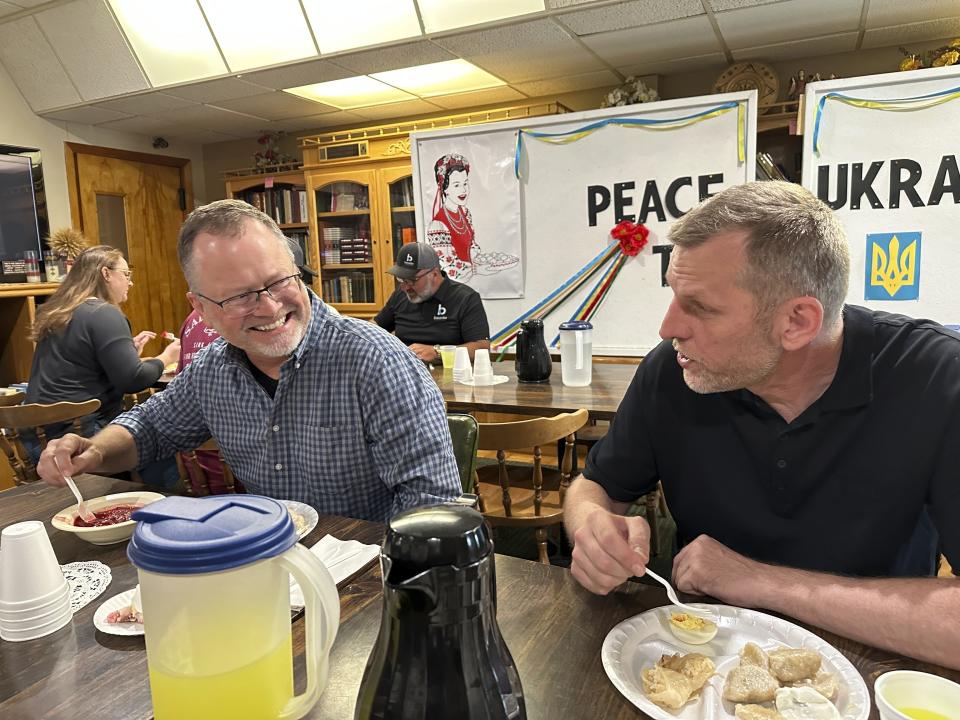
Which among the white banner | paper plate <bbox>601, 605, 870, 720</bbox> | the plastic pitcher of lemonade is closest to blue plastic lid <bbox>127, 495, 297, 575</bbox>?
the plastic pitcher of lemonade

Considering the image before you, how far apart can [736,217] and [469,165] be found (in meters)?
3.28

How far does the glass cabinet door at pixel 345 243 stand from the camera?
215 inches

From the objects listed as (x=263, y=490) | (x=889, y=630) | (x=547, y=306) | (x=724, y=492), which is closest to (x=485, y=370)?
(x=547, y=306)

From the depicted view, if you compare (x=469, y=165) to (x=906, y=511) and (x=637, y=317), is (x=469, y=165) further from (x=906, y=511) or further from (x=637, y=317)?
(x=906, y=511)

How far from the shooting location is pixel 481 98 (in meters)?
4.99

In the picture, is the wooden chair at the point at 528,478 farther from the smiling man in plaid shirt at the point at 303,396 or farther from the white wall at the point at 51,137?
the white wall at the point at 51,137

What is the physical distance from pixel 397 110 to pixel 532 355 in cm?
328

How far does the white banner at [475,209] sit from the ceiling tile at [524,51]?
18.6 inches

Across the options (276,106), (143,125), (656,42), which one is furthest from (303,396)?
(143,125)

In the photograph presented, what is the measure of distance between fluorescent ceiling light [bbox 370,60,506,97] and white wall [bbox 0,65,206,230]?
104 inches

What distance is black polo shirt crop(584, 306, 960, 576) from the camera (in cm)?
105

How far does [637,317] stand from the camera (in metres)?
3.79

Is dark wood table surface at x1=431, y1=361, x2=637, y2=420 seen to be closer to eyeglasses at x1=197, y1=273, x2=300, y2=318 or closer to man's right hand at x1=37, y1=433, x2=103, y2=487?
eyeglasses at x1=197, y1=273, x2=300, y2=318

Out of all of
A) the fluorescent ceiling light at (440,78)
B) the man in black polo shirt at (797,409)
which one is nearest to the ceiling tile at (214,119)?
the fluorescent ceiling light at (440,78)
